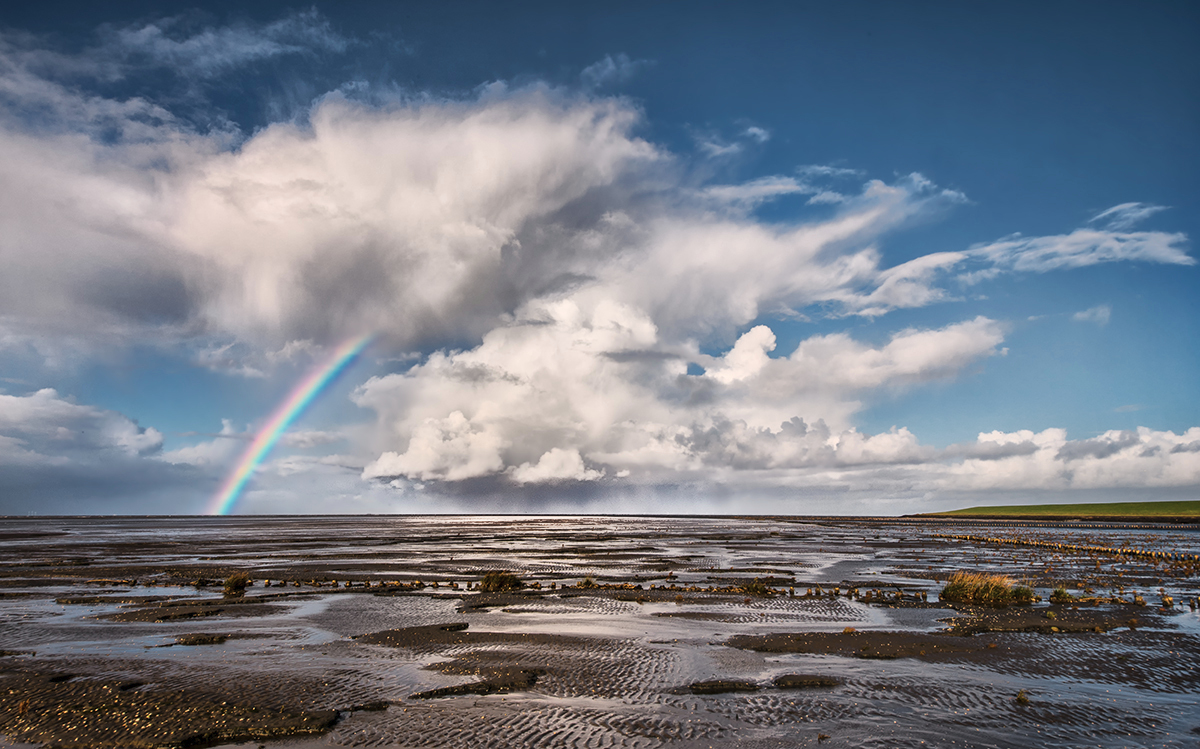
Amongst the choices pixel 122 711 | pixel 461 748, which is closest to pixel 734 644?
pixel 461 748

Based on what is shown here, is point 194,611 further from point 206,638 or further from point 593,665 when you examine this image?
point 593,665

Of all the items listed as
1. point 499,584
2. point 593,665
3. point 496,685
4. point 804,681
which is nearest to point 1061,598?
point 804,681

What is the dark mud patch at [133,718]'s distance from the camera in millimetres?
14070

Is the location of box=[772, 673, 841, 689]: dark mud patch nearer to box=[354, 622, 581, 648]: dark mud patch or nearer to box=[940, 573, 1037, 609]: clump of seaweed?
box=[354, 622, 581, 648]: dark mud patch

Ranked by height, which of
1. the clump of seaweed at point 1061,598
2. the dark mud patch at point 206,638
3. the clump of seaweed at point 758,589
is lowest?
the clump of seaweed at point 758,589

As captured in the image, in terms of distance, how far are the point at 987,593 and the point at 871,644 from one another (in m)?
14.9

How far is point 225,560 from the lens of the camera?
62344 millimetres

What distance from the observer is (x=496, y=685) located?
17969 millimetres

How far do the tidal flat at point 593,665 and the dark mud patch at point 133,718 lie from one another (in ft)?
0.25

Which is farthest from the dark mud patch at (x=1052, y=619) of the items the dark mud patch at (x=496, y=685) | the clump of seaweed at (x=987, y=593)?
the dark mud patch at (x=496, y=685)

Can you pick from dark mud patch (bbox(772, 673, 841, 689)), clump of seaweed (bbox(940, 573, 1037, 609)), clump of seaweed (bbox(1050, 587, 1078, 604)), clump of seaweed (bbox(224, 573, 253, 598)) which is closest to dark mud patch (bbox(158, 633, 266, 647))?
clump of seaweed (bbox(224, 573, 253, 598))

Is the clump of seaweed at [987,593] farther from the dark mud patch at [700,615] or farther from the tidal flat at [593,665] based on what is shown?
the dark mud patch at [700,615]

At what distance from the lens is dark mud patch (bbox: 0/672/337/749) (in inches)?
554

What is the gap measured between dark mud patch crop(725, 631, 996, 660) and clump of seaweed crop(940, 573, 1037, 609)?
10.5 meters
